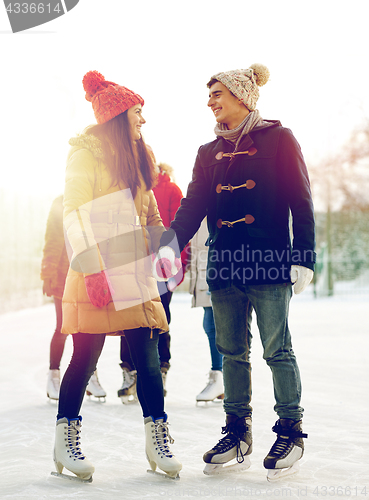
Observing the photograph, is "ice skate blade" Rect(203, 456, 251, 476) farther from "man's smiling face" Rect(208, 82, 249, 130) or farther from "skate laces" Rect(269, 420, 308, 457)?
"man's smiling face" Rect(208, 82, 249, 130)

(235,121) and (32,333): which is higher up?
(235,121)

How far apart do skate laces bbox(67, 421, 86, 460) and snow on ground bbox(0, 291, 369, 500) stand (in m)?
0.11

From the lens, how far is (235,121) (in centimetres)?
250

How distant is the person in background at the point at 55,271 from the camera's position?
157 inches

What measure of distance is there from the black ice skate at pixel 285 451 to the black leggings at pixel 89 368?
469 mm

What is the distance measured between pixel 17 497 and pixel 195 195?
140 centimetres

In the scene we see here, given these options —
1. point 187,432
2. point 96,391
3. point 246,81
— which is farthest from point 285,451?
point 96,391

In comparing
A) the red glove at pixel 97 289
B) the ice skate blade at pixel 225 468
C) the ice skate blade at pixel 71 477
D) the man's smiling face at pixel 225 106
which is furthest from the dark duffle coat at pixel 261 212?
the ice skate blade at pixel 71 477

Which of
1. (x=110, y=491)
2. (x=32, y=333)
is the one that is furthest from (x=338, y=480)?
(x=32, y=333)

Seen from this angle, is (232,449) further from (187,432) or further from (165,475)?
(187,432)

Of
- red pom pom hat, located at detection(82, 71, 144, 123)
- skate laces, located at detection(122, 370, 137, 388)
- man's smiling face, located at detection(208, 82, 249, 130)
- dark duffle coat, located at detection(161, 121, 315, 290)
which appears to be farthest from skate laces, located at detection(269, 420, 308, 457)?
skate laces, located at detection(122, 370, 137, 388)

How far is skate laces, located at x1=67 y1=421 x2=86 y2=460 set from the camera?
7.64ft

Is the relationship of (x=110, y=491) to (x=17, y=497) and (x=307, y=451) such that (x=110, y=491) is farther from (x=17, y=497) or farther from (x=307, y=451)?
(x=307, y=451)

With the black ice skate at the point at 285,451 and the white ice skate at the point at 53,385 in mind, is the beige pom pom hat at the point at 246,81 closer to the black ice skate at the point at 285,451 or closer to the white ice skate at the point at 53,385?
the black ice skate at the point at 285,451
